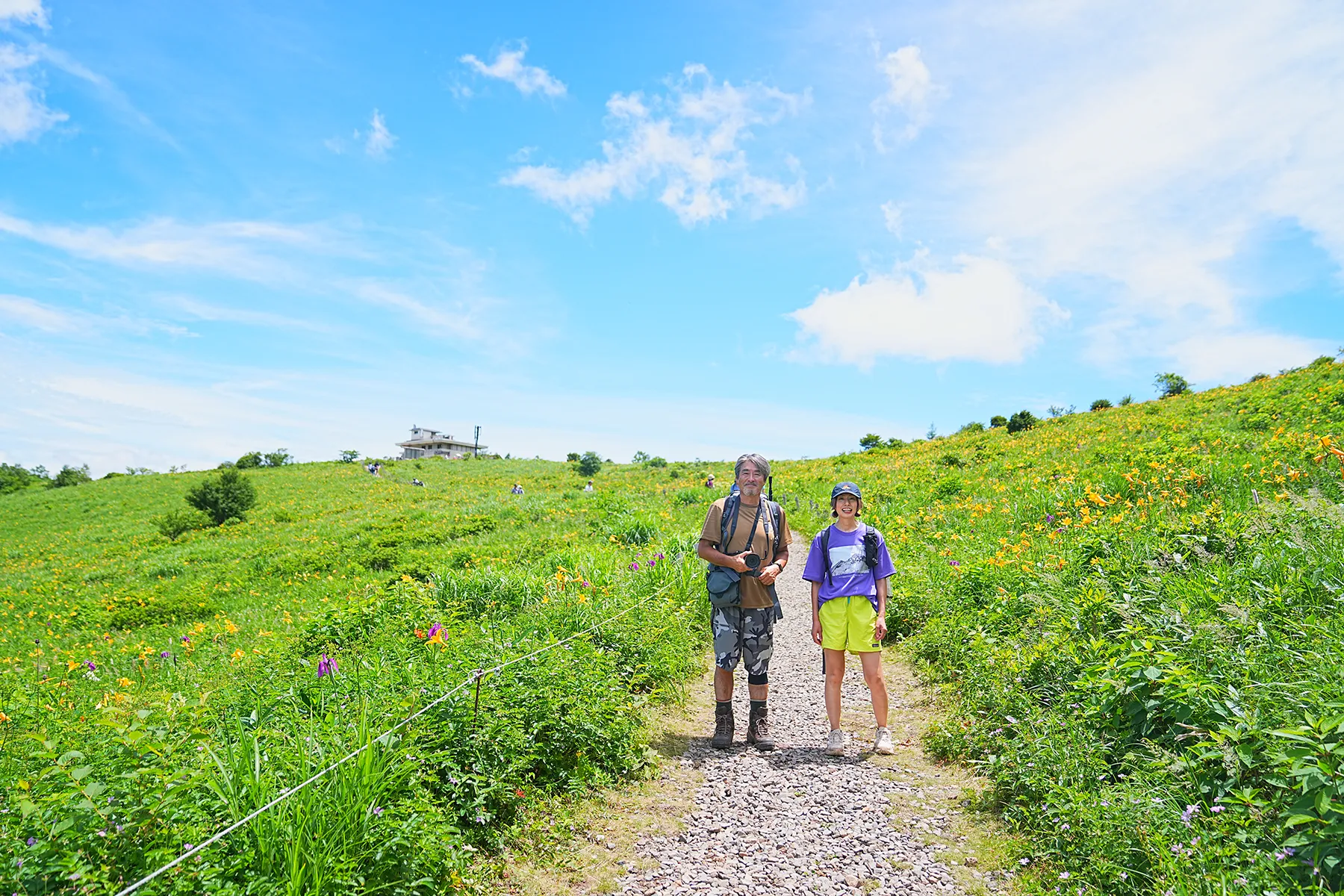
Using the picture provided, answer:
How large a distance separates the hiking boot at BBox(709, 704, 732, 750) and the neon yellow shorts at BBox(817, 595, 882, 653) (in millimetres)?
1001

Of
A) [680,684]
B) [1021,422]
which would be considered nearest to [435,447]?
[1021,422]

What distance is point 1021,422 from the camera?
85.4 feet

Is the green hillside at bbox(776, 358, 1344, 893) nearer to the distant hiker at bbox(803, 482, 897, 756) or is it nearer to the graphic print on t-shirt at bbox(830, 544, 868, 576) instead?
the distant hiker at bbox(803, 482, 897, 756)

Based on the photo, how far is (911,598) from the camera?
838 cm

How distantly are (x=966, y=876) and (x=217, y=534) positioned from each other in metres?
29.6

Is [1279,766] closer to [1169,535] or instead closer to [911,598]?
[1169,535]

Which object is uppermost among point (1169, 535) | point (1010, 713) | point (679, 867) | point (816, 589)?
point (1169, 535)

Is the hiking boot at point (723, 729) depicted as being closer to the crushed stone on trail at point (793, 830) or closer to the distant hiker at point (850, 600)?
the crushed stone on trail at point (793, 830)

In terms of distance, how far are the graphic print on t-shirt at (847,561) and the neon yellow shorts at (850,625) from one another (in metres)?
0.21

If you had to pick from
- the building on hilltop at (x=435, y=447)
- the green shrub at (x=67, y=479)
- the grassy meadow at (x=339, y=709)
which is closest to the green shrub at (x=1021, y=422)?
the grassy meadow at (x=339, y=709)

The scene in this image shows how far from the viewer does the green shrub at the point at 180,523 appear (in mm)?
26703

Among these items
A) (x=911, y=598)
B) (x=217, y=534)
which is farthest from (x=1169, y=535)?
(x=217, y=534)

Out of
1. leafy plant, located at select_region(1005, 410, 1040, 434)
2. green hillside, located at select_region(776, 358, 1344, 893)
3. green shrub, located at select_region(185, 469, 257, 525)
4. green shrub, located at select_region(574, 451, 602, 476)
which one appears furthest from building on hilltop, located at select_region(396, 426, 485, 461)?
green hillside, located at select_region(776, 358, 1344, 893)

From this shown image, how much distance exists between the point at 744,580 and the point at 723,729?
1.25 m
